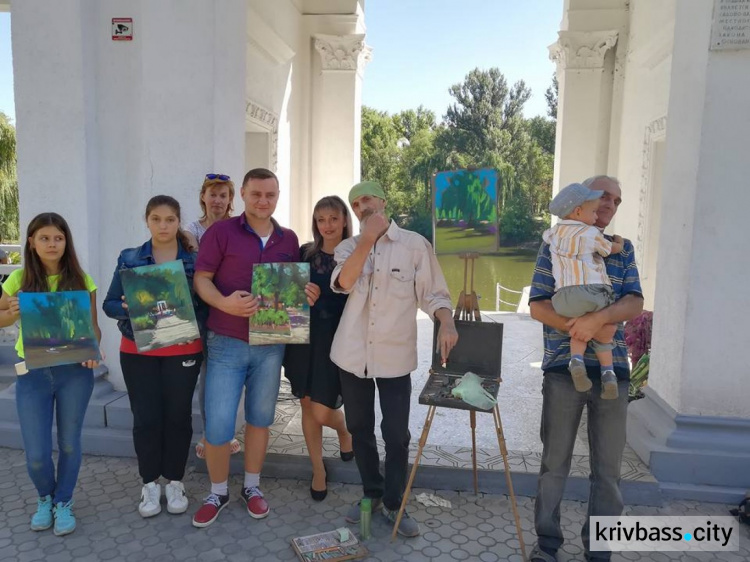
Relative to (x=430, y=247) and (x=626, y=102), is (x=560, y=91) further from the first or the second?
(x=430, y=247)

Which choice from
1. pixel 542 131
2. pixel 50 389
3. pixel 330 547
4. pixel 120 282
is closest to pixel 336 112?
pixel 120 282

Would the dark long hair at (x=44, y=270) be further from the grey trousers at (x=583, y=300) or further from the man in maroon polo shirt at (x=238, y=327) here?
the grey trousers at (x=583, y=300)

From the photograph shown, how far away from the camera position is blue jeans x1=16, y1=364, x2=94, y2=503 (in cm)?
318

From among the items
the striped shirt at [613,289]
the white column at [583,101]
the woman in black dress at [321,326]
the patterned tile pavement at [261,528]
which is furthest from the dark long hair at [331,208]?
the white column at [583,101]

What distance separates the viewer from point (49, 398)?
3.24 meters

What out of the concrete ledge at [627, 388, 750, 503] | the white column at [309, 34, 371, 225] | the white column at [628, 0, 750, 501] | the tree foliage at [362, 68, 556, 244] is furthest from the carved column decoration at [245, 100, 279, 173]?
the tree foliage at [362, 68, 556, 244]

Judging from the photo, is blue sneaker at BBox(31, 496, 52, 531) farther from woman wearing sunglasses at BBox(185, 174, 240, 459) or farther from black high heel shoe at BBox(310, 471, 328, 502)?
black high heel shoe at BBox(310, 471, 328, 502)

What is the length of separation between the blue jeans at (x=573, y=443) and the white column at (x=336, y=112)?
6735mm

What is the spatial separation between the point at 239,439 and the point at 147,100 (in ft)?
8.37

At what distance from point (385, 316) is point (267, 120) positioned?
4701mm

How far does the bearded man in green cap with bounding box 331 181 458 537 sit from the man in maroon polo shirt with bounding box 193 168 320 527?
311mm

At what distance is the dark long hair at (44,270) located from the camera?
310cm

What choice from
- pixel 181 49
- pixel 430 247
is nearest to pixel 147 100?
pixel 181 49

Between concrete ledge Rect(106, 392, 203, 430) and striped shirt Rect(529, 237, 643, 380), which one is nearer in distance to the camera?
striped shirt Rect(529, 237, 643, 380)
